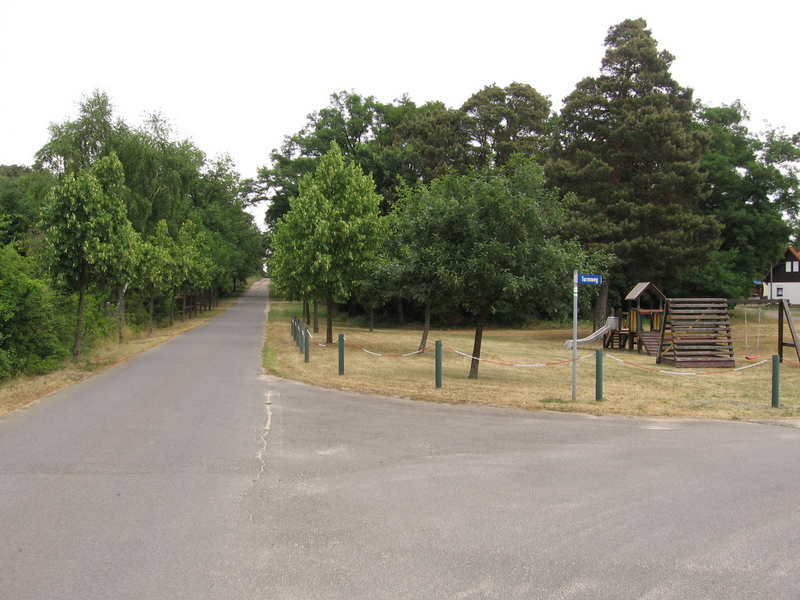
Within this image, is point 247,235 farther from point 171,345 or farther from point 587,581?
point 587,581

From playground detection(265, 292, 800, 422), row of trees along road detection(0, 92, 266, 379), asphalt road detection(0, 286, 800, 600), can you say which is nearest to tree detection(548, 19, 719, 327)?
playground detection(265, 292, 800, 422)

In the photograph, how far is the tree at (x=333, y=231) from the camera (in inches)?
964

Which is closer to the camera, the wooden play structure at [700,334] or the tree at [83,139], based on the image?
the wooden play structure at [700,334]

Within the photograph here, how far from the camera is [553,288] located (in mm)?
15305

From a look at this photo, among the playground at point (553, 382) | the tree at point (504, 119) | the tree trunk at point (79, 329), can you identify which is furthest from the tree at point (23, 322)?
the tree at point (504, 119)

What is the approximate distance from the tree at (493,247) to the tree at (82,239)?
8.22 m

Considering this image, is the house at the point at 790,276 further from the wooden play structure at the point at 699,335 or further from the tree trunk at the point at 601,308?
the wooden play structure at the point at 699,335

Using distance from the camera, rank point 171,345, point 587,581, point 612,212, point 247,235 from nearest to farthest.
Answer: point 587,581
point 171,345
point 612,212
point 247,235

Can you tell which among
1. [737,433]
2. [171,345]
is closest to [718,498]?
[737,433]

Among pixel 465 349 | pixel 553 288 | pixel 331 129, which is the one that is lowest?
pixel 465 349

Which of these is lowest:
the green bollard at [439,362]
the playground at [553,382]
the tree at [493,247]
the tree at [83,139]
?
the playground at [553,382]

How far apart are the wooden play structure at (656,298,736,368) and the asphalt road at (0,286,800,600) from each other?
→ 13145 mm

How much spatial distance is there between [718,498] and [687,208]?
101ft

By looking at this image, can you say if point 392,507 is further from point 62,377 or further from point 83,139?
point 83,139
